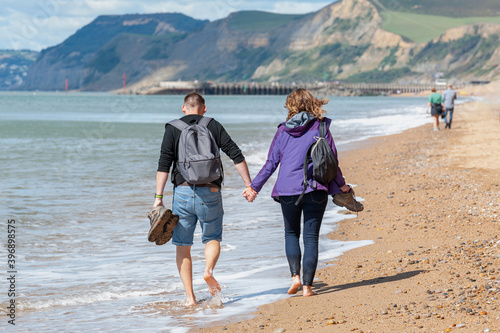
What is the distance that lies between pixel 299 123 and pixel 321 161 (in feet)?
1.34

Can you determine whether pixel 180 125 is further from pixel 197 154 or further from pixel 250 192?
pixel 250 192

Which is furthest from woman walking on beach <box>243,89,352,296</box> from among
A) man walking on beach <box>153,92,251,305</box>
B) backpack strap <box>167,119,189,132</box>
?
backpack strap <box>167,119,189,132</box>

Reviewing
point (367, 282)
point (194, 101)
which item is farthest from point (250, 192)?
point (367, 282)

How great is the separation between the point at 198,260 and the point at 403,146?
15.1 metres

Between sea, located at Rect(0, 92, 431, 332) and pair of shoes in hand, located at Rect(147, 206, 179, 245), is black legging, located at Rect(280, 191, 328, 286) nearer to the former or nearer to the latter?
sea, located at Rect(0, 92, 431, 332)

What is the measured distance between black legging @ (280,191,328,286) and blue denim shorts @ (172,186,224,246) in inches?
24.8

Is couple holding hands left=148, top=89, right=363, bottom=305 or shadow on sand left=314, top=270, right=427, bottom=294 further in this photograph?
shadow on sand left=314, top=270, right=427, bottom=294

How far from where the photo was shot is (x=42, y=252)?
27.7 feet

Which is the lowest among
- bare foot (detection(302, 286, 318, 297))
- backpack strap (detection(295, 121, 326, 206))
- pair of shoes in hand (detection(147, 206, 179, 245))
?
bare foot (detection(302, 286, 318, 297))

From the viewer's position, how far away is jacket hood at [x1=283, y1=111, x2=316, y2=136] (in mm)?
5867

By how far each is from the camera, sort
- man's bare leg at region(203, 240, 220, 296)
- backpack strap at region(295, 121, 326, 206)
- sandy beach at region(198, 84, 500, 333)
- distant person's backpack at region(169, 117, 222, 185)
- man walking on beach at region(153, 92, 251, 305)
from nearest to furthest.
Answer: sandy beach at region(198, 84, 500, 333), distant person's backpack at region(169, 117, 222, 185), man walking on beach at region(153, 92, 251, 305), backpack strap at region(295, 121, 326, 206), man's bare leg at region(203, 240, 220, 296)

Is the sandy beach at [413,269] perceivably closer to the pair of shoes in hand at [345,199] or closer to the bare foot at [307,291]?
the bare foot at [307,291]

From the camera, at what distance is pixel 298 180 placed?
5879 mm

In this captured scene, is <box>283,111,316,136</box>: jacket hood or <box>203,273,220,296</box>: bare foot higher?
<box>283,111,316,136</box>: jacket hood
